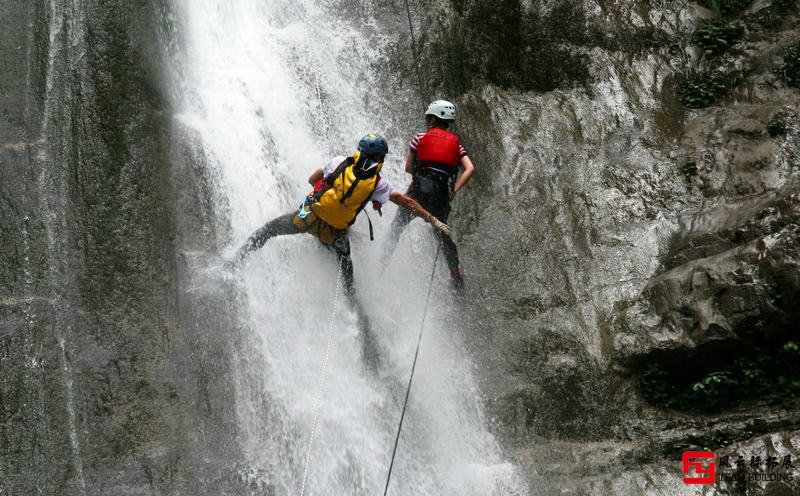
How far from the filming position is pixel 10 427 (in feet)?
22.4

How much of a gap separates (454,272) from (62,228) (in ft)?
15.5

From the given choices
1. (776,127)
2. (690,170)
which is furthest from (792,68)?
(690,170)

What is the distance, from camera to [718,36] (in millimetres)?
10750

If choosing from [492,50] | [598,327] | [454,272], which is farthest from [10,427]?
[492,50]

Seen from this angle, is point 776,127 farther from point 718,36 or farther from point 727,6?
point 727,6

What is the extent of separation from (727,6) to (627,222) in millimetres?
4595

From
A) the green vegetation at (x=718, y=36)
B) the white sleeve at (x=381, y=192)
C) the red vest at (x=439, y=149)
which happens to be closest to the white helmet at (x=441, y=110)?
the red vest at (x=439, y=149)

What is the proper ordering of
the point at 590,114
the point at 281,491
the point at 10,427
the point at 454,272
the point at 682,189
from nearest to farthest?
the point at 10,427 → the point at 281,491 → the point at 454,272 → the point at 682,189 → the point at 590,114

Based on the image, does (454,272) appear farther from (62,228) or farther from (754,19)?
(754,19)

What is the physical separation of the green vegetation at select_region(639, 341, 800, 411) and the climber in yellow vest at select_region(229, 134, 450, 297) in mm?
3191

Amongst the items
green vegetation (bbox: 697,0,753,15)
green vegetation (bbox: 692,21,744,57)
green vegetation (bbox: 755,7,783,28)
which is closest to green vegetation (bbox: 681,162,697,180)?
green vegetation (bbox: 692,21,744,57)

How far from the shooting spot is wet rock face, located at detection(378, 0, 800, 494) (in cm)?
748

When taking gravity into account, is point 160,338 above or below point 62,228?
below

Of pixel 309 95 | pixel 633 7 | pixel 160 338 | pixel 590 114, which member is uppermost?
pixel 633 7
